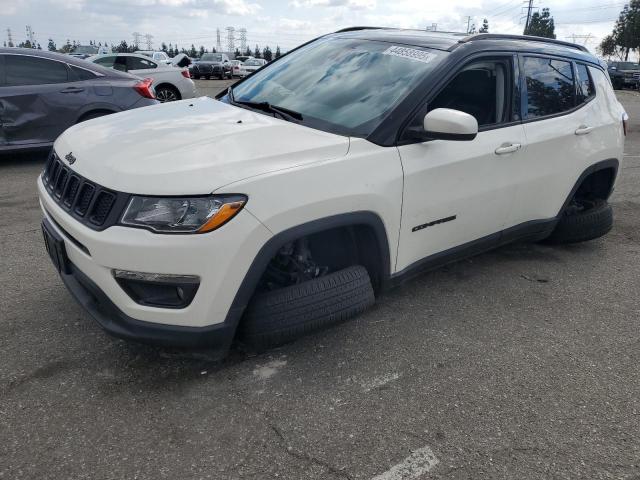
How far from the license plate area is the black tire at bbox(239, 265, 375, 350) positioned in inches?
35.5

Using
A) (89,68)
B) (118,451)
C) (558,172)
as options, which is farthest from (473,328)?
(89,68)

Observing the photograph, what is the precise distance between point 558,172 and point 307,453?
8.85 feet

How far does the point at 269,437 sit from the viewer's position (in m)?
2.24

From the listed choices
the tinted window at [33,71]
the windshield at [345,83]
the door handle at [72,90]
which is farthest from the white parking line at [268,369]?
the tinted window at [33,71]

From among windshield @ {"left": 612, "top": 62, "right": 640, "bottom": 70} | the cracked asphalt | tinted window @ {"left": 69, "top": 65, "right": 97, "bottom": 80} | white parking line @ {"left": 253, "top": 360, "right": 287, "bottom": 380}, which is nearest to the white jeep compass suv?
white parking line @ {"left": 253, "top": 360, "right": 287, "bottom": 380}

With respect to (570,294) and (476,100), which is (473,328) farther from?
(476,100)

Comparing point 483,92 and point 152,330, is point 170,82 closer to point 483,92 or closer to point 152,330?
point 483,92

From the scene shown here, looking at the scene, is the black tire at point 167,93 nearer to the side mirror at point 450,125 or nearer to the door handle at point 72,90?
the door handle at point 72,90

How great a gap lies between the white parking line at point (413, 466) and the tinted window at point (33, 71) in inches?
261

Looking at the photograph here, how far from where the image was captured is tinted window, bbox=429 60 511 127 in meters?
3.18

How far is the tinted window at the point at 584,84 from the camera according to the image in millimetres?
4016

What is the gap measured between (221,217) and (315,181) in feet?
1.60

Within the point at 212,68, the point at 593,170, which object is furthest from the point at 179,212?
the point at 212,68

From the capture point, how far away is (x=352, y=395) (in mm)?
2531
